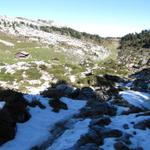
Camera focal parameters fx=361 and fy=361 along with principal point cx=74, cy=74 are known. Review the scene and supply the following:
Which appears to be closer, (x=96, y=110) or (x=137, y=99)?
(x=96, y=110)

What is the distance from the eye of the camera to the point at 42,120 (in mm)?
32938

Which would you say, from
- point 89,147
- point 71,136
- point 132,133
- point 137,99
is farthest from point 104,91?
point 89,147

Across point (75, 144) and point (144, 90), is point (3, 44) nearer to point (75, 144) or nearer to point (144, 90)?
point (144, 90)

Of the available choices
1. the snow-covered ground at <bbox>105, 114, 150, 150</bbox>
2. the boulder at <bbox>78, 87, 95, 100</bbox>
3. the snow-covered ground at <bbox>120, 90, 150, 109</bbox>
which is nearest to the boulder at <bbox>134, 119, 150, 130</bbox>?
the snow-covered ground at <bbox>105, 114, 150, 150</bbox>

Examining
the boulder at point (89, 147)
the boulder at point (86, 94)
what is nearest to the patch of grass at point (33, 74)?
the boulder at point (86, 94)

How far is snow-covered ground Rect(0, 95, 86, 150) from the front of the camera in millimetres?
27319

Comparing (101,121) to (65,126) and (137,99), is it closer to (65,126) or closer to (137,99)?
(65,126)

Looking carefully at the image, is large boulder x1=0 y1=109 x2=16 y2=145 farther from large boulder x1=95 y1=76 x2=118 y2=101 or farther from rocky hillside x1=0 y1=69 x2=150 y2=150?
large boulder x1=95 y1=76 x2=118 y2=101

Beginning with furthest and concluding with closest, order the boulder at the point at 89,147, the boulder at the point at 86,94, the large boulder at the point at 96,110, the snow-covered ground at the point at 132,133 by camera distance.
→ the boulder at the point at 86,94 < the large boulder at the point at 96,110 < the snow-covered ground at the point at 132,133 < the boulder at the point at 89,147

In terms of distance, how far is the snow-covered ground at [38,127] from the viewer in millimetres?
27319

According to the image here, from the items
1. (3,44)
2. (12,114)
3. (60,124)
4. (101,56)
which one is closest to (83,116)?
(60,124)

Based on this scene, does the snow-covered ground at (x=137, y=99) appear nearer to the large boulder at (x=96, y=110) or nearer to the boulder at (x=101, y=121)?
the large boulder at (x=96, y=110)

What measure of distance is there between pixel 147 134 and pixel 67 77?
70.3 metres

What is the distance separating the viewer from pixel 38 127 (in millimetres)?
31047
